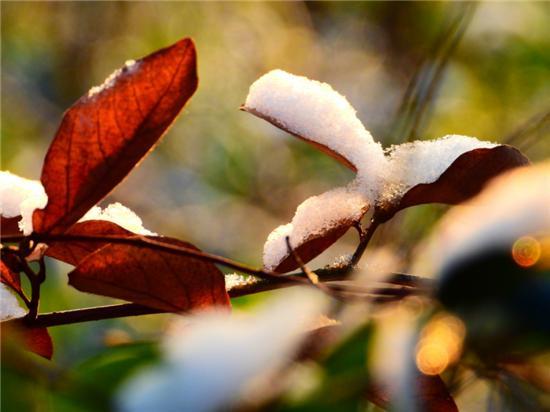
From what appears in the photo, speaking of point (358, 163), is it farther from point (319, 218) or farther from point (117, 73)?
point (117, 73)

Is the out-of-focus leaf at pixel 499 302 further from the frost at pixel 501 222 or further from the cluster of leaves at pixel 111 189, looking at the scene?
the cluster of leaves at pixel 111 189

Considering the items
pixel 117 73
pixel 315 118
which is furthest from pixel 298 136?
pixel 117 73

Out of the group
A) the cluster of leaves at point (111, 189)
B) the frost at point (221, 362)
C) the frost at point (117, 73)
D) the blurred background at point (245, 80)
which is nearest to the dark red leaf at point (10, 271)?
the cluster of leaves at point (111, 189)

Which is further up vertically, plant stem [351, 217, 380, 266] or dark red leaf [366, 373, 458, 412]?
plant stem [351, 217, 380, 266]

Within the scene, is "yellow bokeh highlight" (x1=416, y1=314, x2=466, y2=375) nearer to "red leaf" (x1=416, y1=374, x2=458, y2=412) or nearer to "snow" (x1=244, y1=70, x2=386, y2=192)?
"red leaf" (x1=416, y1=374, x2=458, y2=412)

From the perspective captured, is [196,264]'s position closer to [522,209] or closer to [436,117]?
[522,209]

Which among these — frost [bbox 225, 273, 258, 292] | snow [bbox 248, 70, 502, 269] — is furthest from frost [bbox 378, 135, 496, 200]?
frost [bbox 225, 273, 258, 292]
